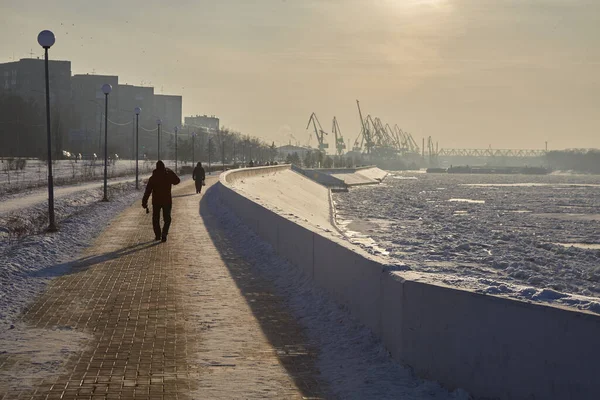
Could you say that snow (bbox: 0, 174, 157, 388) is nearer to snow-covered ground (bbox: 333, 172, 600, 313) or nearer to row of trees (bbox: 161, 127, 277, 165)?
snow-covered ground (bbox: 333, 172, 600, 313)

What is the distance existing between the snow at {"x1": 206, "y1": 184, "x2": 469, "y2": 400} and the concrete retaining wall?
0.34 feet

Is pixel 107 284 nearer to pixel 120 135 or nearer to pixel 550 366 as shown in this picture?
pixel 550 366

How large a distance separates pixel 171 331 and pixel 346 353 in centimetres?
179

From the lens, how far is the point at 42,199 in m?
28.6

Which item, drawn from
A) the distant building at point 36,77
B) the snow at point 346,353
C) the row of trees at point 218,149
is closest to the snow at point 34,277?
the snow at point 346,353

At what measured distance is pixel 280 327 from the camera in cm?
771

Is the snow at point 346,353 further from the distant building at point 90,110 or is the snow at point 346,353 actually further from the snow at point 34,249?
the distant building at point 90,110

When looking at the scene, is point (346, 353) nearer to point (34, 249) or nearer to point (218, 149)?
point (34, 249)

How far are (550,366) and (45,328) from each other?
4921mm

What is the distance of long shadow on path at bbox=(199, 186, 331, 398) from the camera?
5879mm

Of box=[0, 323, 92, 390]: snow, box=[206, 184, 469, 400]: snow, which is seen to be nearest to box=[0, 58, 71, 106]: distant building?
box=[206, 184, 469, 400]: snow

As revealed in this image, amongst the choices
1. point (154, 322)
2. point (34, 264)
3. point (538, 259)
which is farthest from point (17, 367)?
point (538, 259)

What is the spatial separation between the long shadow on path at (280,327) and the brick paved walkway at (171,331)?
11 millimetres

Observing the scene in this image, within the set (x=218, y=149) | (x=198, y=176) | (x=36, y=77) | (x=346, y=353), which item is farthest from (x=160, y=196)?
(x=218, y=149)
